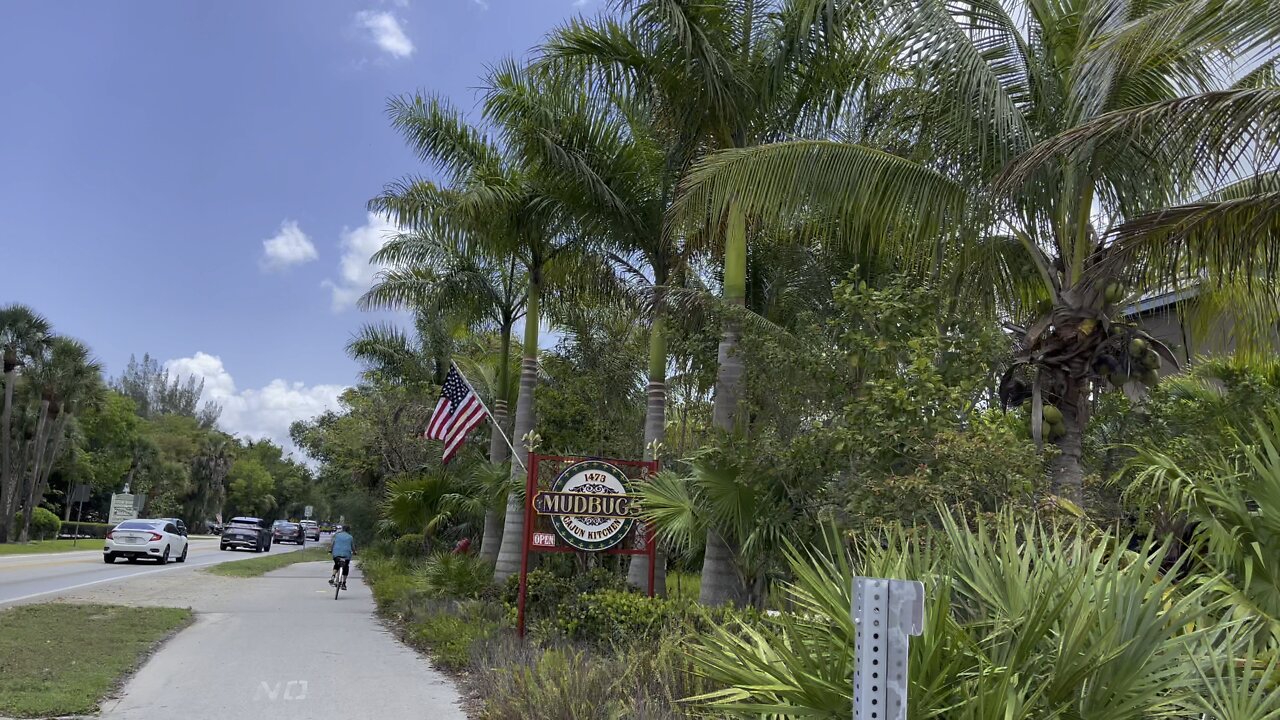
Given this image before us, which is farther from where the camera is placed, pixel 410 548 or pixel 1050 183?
pixel 410 548

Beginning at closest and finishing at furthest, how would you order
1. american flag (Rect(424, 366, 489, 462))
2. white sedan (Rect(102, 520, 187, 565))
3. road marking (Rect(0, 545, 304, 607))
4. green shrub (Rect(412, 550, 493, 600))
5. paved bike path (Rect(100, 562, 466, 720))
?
1. paved bike path (Rect(100, 562, 466, 720))
2. american flag (Rect(424, 366, 489, 462))
3. green shrub (Rect(412, 550, 493, 600))
4. road marking (Rect(0, 545, 304, 607))
5. white sedan (Rect(102, 520, 187, 565))

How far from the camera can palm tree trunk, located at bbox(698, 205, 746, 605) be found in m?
10.2

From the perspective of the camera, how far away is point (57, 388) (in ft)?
152

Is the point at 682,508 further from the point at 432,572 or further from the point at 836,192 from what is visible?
the point at 432,572

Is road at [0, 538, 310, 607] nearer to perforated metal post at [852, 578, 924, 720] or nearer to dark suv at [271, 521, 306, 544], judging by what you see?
perforated metal post at [852, 578, 924, 720]

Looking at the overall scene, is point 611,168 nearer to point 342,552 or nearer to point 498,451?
point 498,451

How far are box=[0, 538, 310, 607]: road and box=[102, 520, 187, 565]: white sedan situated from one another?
0.32 meters

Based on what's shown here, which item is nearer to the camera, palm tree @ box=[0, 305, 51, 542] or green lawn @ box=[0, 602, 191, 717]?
green lawn @ box=[0, 602, 191, 717]

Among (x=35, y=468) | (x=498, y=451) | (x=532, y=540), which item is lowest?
(x=532, y=540)

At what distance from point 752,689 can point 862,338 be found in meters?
4.87

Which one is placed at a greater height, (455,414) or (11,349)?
(11,349)

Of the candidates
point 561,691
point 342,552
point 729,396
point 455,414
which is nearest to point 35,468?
point 342,552

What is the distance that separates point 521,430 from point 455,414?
5.22 ft

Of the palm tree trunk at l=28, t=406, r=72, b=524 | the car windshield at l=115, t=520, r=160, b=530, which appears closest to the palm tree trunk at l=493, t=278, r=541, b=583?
the car windshield at l=115, t=520, r=160, b=530
